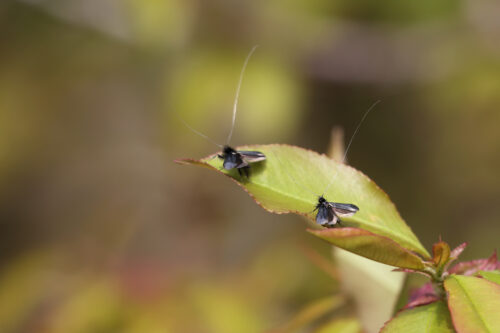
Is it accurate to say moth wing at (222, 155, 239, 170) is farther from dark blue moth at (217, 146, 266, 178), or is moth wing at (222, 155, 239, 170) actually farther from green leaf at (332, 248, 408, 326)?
green leaf at (332, 248, 408, 326)

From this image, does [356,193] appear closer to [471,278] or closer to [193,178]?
[471,278]

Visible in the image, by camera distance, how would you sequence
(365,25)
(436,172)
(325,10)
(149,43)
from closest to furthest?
1. (149,43)
2. (325,10)
3. (365,25)
4. (436,172)

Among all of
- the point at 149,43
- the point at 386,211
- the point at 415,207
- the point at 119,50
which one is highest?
the point at 119,50

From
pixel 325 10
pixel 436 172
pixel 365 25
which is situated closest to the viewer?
pixel 325 10

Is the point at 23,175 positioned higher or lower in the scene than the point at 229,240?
higher

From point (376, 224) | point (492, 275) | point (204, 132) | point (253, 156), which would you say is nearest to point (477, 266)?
point (492, 275)

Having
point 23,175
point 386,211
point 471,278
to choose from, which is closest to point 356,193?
point 386,211

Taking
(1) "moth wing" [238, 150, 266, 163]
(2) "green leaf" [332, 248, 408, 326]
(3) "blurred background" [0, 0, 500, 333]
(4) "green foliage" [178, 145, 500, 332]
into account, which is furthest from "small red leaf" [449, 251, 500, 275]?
(3) "blurred background" [0, 0, 500, 333]

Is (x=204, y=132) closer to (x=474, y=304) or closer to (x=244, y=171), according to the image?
(x=244, y=171)
